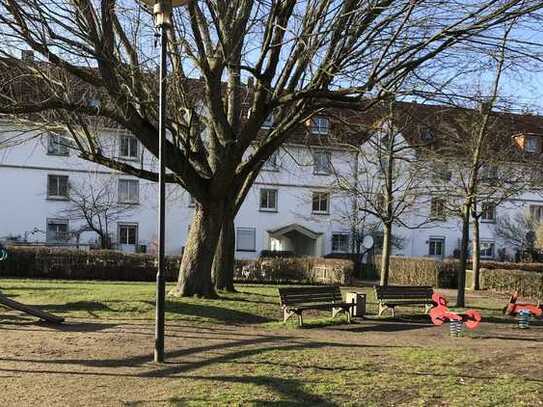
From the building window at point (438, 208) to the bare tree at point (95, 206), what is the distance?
71.7 ft

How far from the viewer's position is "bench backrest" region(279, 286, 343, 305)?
570 inches

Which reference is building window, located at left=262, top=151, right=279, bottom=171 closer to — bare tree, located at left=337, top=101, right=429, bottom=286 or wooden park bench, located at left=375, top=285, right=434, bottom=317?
bare tree, located at left=337, top=101, right=429, bottom=286

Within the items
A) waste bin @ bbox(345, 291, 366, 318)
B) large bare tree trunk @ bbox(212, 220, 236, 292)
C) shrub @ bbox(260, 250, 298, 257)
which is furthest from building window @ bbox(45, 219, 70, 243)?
waste bin @ bbox(345, 291, 366, 318)

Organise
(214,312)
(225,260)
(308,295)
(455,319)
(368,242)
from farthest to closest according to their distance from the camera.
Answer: (368,242) < (225,260) < (308,295) < (214,312) < (455,319)

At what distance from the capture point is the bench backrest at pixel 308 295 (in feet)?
Answer: 47.5

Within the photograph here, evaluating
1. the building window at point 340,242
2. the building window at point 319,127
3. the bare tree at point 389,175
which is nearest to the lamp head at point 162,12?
the building window at point 319,127

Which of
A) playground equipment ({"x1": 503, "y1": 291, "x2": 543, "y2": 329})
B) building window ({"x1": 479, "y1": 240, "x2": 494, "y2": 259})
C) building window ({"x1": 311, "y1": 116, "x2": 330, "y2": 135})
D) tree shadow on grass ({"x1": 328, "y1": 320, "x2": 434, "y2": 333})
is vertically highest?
building window ({"x1": 311, "y1": 116, "x2": 330, "y2": 135})

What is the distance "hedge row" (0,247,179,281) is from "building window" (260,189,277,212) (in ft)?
57.5

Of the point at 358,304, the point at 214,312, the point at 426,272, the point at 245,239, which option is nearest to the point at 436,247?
the point at 245,239

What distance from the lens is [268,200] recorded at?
46188mm

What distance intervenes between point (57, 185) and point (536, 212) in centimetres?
3355

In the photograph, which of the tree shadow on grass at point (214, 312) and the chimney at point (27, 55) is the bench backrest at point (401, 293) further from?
the chimney at point (27, 55)

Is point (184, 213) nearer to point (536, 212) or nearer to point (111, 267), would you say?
point (111, 267)

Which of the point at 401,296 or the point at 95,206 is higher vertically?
the point at 95,206
